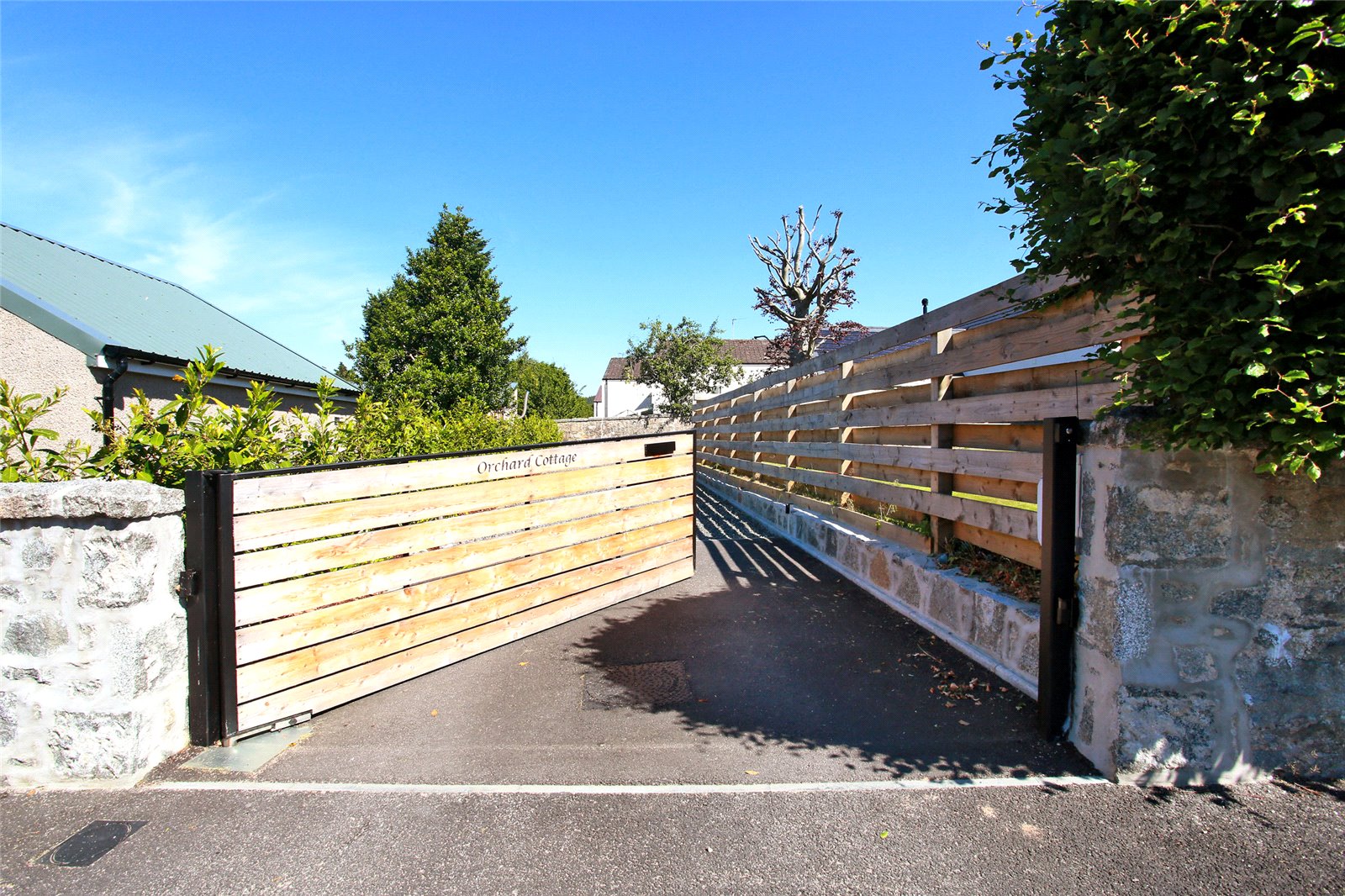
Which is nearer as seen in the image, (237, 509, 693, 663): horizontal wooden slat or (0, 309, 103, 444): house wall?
(237, 509, 693, 663): horizontal wooden slat

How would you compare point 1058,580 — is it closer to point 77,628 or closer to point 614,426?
point 77,628

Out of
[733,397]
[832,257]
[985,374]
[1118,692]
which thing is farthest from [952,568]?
[832,257]

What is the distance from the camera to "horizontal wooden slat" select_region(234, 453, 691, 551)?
12.0 feet

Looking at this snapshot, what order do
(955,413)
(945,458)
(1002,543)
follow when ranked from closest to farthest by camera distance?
(1002,543), (955,413), (945,458)

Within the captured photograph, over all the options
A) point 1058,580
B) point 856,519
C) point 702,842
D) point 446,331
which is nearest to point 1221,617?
point 1058,580

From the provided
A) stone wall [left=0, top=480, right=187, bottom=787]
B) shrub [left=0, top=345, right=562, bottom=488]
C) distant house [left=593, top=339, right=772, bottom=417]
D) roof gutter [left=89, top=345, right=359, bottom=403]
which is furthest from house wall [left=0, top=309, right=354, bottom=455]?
distant house [left=593, top=339, right=772, bottom=417]

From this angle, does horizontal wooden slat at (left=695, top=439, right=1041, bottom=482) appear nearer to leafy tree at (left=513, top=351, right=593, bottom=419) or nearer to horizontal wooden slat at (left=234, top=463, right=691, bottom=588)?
horizontal wooden slat at (left=234, top=463, right=691, bottom=588)

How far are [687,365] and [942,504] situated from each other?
3363 cm

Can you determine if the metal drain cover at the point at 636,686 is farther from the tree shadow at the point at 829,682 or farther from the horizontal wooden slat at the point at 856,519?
the horizontal wooden slat at the point at 856,519

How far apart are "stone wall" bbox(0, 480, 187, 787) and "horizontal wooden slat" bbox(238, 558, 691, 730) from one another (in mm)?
570

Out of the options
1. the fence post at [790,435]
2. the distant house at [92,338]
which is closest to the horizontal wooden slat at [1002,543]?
the fence post at [790,435]

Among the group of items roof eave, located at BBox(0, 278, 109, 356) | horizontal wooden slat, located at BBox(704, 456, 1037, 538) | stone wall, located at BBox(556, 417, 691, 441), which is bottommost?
horizontal wooden slat, located at BBox(704, 456, 1037, 538)

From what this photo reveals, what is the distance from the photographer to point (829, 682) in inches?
168

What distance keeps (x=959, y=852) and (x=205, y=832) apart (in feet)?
10.1
